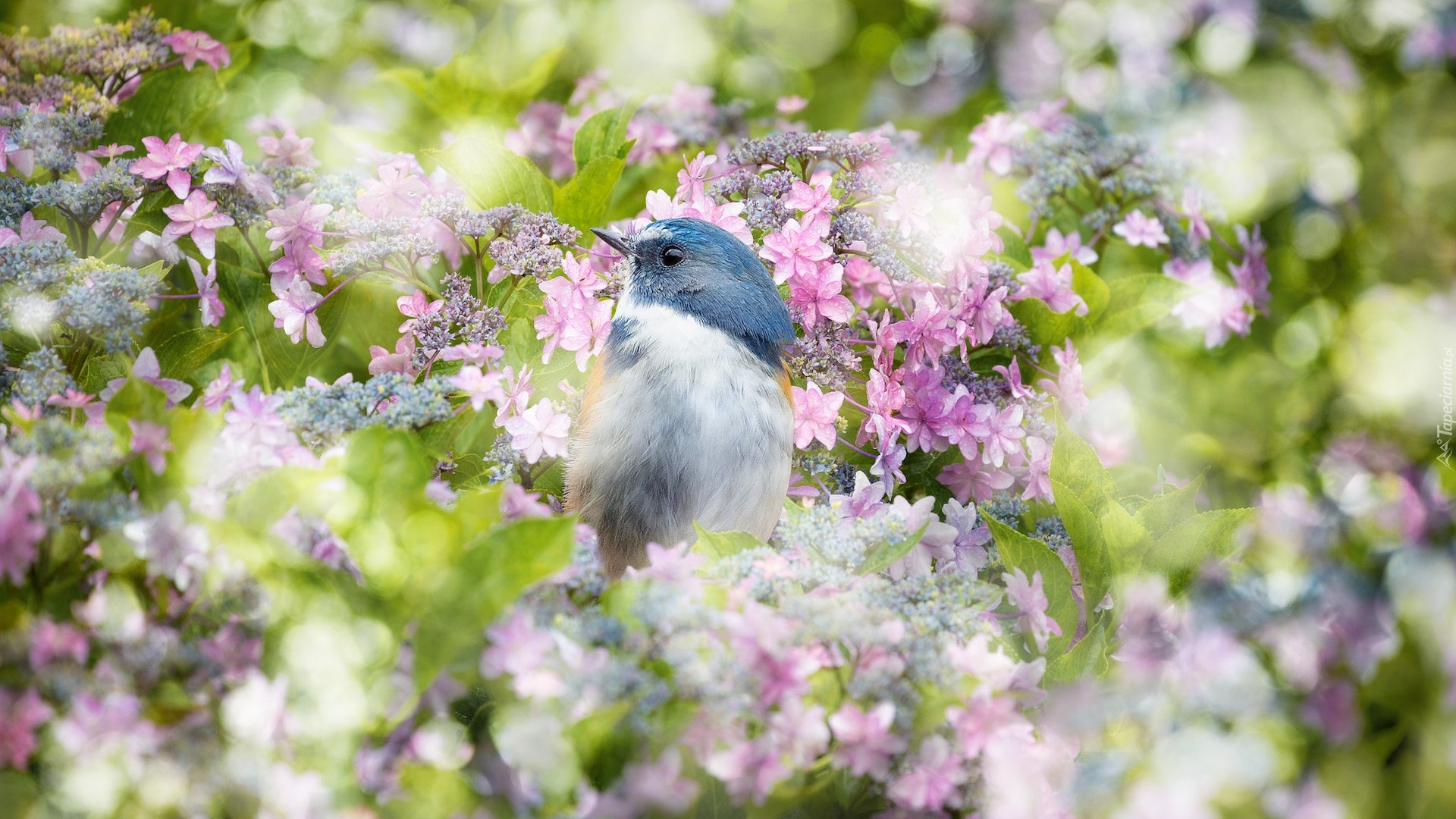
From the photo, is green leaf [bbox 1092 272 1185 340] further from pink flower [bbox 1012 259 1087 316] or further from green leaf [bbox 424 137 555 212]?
green leaf [bbox 424 137 555 212]

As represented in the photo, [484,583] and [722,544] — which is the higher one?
[484,583]

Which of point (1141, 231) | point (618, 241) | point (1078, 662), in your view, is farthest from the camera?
point (1141, 231)

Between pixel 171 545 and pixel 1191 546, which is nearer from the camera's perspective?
pixel 171 545

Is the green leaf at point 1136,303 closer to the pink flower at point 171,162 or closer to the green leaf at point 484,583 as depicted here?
the green leaf at point 484,583

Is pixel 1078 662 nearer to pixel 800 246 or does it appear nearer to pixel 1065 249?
pixel 800 246

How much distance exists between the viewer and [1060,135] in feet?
8.67

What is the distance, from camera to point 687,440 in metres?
1.99

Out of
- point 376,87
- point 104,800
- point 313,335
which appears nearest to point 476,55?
point 376,87

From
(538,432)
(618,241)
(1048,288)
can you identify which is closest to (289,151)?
(618,241)

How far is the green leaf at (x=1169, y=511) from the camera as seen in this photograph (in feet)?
6.31

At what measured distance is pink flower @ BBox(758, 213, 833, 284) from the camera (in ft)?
6.63

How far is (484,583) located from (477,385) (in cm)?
51

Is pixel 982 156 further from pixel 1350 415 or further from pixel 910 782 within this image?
pixel 910 782

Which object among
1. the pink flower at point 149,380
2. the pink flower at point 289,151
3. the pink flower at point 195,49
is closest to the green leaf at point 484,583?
the pink flower at point 149,380
